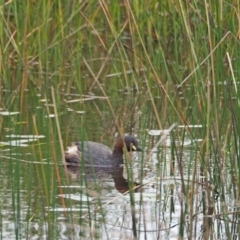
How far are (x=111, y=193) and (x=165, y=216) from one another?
86 centimetres

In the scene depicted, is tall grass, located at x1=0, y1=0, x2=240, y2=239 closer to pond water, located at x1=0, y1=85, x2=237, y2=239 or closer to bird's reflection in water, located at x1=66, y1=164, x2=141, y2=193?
pond water, located at x1=0, y1=85, x2=237, y2=239

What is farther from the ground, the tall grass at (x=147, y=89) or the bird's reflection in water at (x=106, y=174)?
the tall grass at (x=147, y=89)

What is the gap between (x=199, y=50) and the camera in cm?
614

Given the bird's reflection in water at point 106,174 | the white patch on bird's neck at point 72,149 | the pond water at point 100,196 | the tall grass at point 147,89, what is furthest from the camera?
the white patch on bird's neck at point 72,149

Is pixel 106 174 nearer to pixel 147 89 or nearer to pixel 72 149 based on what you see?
pixel 72 149

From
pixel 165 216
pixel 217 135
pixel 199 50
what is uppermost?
pixel 199 50

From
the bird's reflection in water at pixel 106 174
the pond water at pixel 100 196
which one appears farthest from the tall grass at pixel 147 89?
the bird's reflection in water at pixel 106 174

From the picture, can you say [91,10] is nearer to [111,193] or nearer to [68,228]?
[111,193]

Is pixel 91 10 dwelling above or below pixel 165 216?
above

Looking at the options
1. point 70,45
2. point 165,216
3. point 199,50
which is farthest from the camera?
point 70,45

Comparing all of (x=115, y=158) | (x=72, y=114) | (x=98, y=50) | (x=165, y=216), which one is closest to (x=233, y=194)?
(x=165, y=216)

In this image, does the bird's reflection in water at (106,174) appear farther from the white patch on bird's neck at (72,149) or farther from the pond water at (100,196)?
the white patch on bird's neck at (72,149)

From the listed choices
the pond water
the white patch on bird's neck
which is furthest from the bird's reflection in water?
the white patch on bird's neck

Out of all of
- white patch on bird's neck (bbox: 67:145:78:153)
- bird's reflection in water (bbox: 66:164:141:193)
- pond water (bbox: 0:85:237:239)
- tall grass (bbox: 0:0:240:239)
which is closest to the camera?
pond water (bbox: 0:85:237:239)
